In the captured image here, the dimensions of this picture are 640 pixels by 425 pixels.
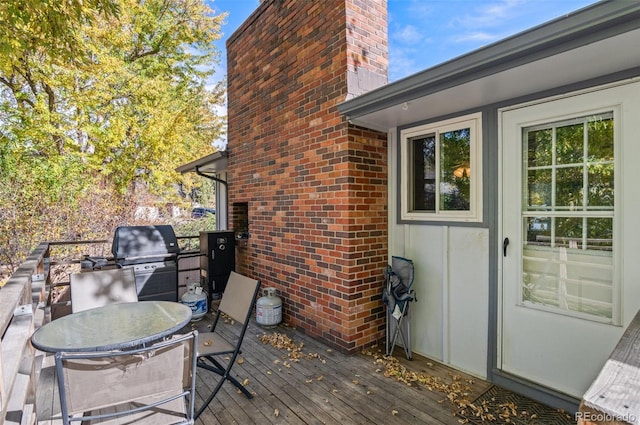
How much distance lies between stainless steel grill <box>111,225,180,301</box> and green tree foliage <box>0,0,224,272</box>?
115 inches

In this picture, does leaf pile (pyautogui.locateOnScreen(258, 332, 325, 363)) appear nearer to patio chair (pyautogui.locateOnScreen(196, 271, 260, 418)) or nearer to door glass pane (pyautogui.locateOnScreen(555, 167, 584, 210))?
patio chair (pyautogui.locateOnScreen(196, 271, 260, 418))

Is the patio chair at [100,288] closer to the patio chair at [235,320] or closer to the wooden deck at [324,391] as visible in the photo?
the wooden deck at [324,391]

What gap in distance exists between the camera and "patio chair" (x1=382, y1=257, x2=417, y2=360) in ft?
11.0

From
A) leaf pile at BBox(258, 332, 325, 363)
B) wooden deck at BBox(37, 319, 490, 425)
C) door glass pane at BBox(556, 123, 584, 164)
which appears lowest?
wooden deck at BBox(37, 319, 490, 425)

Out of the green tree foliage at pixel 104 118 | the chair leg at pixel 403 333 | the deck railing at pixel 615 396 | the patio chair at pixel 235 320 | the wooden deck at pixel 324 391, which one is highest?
the green tree foliage at pixel 104 118

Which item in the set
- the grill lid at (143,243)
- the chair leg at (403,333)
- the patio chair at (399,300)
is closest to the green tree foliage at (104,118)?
the grill lid at (143,243)

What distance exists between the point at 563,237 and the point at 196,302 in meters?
4.18

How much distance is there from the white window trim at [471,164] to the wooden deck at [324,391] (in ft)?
4.69

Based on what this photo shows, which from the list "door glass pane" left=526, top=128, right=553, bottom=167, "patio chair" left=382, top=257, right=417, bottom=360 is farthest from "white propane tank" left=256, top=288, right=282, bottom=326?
"door glass pane" left=526, top=128, right=553, bottom=167

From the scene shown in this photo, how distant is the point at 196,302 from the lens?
15.0 ft

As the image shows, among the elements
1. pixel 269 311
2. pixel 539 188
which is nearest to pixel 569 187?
pixel 539 188

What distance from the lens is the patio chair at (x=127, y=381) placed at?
1.49 meters

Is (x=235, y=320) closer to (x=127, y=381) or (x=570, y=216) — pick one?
(x=127, y=381)

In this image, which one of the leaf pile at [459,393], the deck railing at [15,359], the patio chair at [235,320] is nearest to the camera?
the deck railing at [15,359]
